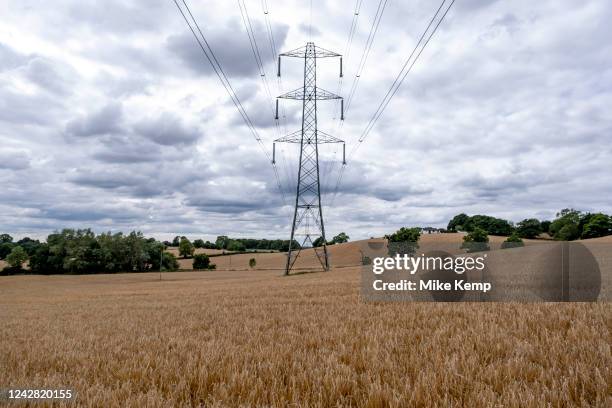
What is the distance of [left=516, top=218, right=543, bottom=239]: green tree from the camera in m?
154

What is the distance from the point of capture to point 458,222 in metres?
181

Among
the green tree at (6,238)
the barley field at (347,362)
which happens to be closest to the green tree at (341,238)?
the green tree at (6,238)

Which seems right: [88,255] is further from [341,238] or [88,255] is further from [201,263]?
[341,238]

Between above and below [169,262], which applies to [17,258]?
above

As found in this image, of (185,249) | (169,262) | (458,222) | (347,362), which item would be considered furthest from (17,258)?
(458,222)

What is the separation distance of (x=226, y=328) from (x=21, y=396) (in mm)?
5951

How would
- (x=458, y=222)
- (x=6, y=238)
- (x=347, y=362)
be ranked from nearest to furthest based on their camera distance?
(x=347, y=362) < (x=458, y=222) < (x=6, y=238)

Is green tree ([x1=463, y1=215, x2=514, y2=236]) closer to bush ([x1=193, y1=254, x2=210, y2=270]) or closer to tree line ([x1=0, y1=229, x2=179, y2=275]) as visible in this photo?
bush ([x1=193, y1=254, x2=210, y2=270])

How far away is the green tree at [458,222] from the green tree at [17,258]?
150168 mm

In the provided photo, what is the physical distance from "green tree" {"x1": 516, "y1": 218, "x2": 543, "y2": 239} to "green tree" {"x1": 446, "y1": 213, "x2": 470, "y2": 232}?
68.8 feet

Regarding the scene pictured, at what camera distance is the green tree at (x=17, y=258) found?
4875 inches

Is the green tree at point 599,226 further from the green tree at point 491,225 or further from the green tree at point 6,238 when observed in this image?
the green tree at point 6,238

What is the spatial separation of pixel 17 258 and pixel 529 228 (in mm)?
166004

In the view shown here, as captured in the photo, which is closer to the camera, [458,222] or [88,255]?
[88,255]
